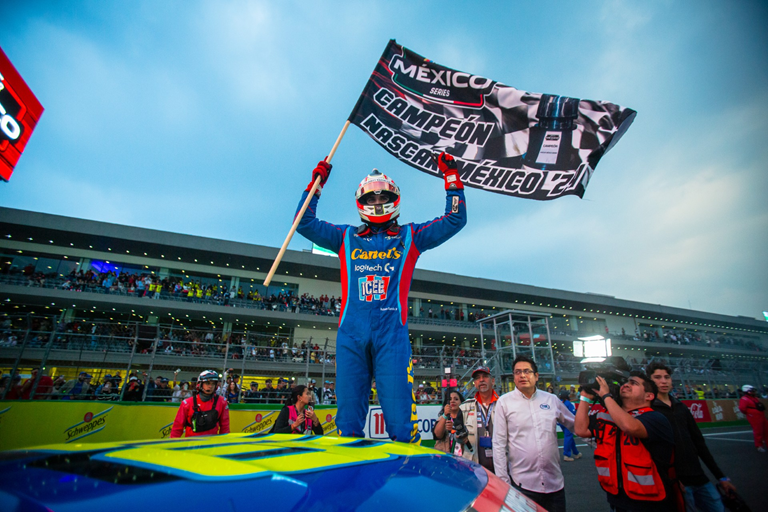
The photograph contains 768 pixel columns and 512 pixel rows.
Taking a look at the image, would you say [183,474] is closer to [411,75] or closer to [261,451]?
[261,451]

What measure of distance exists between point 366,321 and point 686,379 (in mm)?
19719

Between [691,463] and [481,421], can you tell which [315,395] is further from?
[691,463]

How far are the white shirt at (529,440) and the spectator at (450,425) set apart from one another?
4.28ft

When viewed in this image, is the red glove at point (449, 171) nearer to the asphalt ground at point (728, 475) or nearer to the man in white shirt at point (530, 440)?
the man in white shirt at point (530, 440)

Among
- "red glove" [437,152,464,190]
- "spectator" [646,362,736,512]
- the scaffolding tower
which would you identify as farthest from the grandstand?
"spectator" [646,362,736,512]

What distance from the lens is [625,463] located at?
2.89 m

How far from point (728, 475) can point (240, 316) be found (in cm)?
2425

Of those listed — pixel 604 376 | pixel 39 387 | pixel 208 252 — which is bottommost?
pixel 39 387

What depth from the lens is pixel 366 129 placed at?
4.89 metres

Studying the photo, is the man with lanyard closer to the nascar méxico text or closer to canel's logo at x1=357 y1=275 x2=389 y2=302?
canel's logo at x1=357 y1=275 x2=389 y2=302

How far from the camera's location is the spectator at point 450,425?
4617mm

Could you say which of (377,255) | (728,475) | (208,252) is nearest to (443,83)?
(377,255)

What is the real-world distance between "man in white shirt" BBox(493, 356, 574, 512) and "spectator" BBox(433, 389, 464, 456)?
1.30 m

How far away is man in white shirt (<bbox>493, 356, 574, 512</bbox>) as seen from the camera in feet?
10.1
